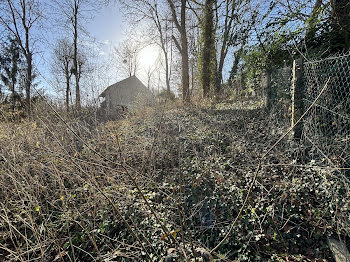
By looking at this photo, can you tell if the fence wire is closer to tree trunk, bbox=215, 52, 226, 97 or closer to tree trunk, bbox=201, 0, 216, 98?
tree trunk, bbox=215, 52, 226, 97

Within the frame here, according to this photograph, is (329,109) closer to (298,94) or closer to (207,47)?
(298,94)

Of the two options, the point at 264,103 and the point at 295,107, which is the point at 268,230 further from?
the point at 264,103

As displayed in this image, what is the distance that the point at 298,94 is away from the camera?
3.26 m

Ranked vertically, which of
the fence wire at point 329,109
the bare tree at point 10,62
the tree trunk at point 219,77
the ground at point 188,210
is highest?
the bare tree at point 10,62

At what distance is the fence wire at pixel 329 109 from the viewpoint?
8.64 ft

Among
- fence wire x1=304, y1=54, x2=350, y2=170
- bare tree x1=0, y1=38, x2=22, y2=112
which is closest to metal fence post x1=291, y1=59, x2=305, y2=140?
fence wire x1=304, y1=54, x2=350, y2=170

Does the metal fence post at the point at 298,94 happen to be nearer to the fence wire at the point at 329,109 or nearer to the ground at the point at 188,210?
the fence wire at the point at 329,109

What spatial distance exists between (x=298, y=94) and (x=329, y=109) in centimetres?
52

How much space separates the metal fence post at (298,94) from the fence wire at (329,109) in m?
0.07

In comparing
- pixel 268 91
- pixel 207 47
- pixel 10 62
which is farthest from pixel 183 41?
pixel 10 62

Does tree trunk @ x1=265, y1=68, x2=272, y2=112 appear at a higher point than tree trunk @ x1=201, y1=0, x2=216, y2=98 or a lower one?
lower

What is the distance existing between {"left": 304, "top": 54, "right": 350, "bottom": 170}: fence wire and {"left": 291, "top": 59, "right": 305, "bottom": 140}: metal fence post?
0.07m

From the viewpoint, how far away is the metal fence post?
323cm

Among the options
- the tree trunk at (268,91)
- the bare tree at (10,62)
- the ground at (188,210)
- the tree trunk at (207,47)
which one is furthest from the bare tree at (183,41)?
the bare tree at (10,62)
